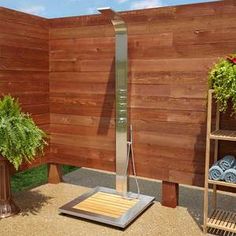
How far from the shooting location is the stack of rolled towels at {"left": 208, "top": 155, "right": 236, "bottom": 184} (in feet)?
7.64

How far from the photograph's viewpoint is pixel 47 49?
343 cm

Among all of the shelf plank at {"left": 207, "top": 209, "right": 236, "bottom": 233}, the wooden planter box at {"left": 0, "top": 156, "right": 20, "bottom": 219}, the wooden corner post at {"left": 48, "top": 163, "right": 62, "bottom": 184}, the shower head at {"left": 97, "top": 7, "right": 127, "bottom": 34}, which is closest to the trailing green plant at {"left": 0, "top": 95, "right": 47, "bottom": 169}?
the wooden planter box at {"left": 0, "top": 156, "right": 20, "bottom": 219}

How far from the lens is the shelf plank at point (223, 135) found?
91.7 inches

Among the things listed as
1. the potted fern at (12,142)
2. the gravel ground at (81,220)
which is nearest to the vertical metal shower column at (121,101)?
the gravel ground at (81,220)

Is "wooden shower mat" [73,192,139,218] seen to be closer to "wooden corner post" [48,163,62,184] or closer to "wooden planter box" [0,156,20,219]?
"wooden planter box" [0,156,20,219]

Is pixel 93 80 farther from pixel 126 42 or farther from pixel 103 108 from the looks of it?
pixel 126 42

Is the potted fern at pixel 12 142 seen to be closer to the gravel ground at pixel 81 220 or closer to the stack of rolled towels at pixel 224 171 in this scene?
the gravel ground at pixel 81 220

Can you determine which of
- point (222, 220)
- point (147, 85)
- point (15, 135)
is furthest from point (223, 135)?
point (15, 135)

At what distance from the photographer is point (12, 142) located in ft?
8.41

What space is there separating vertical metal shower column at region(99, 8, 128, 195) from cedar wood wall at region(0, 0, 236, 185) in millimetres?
92

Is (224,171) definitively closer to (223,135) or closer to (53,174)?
(223,135)

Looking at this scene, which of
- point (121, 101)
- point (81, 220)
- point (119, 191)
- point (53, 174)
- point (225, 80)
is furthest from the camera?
point (53, 174)

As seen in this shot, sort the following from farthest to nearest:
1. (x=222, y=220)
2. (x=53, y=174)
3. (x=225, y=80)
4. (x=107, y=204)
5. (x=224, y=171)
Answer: (x=53, y=174) → (x=107, y=204) → (x=222, y=220) → (x=224, y=171) → (x=225, y=80)

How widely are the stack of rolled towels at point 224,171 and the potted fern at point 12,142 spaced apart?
1370 millimetres
